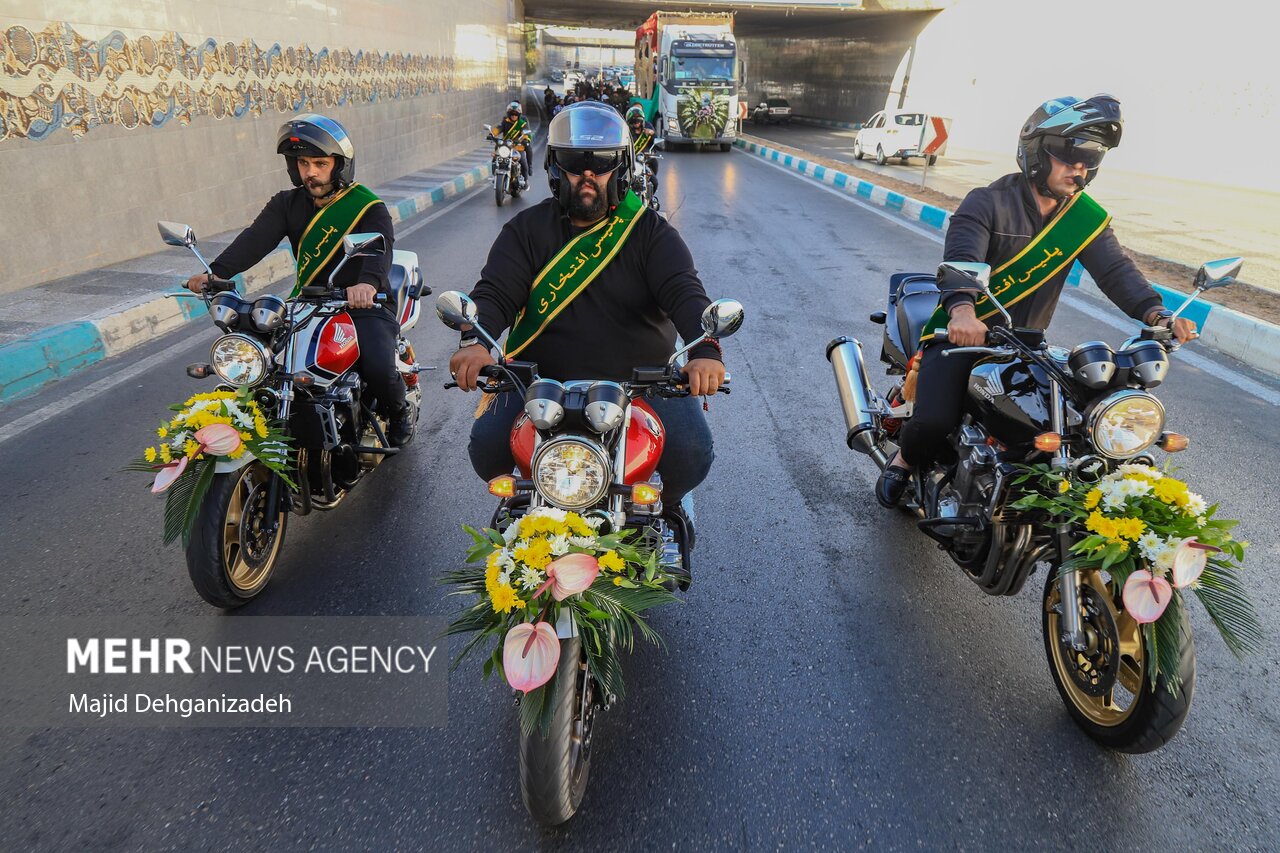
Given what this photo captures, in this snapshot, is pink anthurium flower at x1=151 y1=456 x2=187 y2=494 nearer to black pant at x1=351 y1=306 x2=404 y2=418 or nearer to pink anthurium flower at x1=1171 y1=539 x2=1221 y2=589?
black pant at x1=351 y1=306 x2=404 y2=418

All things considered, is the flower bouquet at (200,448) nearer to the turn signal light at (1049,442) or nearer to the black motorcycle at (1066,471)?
the black motorcycle at (1066,471)

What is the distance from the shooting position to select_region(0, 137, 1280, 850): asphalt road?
2248 mm

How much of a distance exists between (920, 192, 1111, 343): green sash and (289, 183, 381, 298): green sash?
9.06 ft

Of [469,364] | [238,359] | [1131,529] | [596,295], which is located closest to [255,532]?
[238,359]

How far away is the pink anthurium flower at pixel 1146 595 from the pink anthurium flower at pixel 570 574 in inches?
57.3

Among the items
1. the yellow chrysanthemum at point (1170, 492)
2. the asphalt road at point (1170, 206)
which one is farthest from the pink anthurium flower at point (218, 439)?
the asphalt road at point (1170, 206)

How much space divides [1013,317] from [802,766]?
217cm

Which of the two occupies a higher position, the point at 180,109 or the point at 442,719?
the point at 180,109

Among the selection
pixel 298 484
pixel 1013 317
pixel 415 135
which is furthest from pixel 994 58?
pixel 298 484

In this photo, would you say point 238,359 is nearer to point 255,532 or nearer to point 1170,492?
point 255,532

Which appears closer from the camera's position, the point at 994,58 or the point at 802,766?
the point at 802,766

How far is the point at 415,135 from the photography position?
58.1ft

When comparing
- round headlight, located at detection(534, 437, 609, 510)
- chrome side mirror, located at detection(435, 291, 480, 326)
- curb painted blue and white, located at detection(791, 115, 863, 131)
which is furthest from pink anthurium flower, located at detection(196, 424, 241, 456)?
curb painted blue and white, located at detection(791, 115, 863, 131)

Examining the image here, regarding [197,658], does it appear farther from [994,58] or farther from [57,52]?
[994,58]
